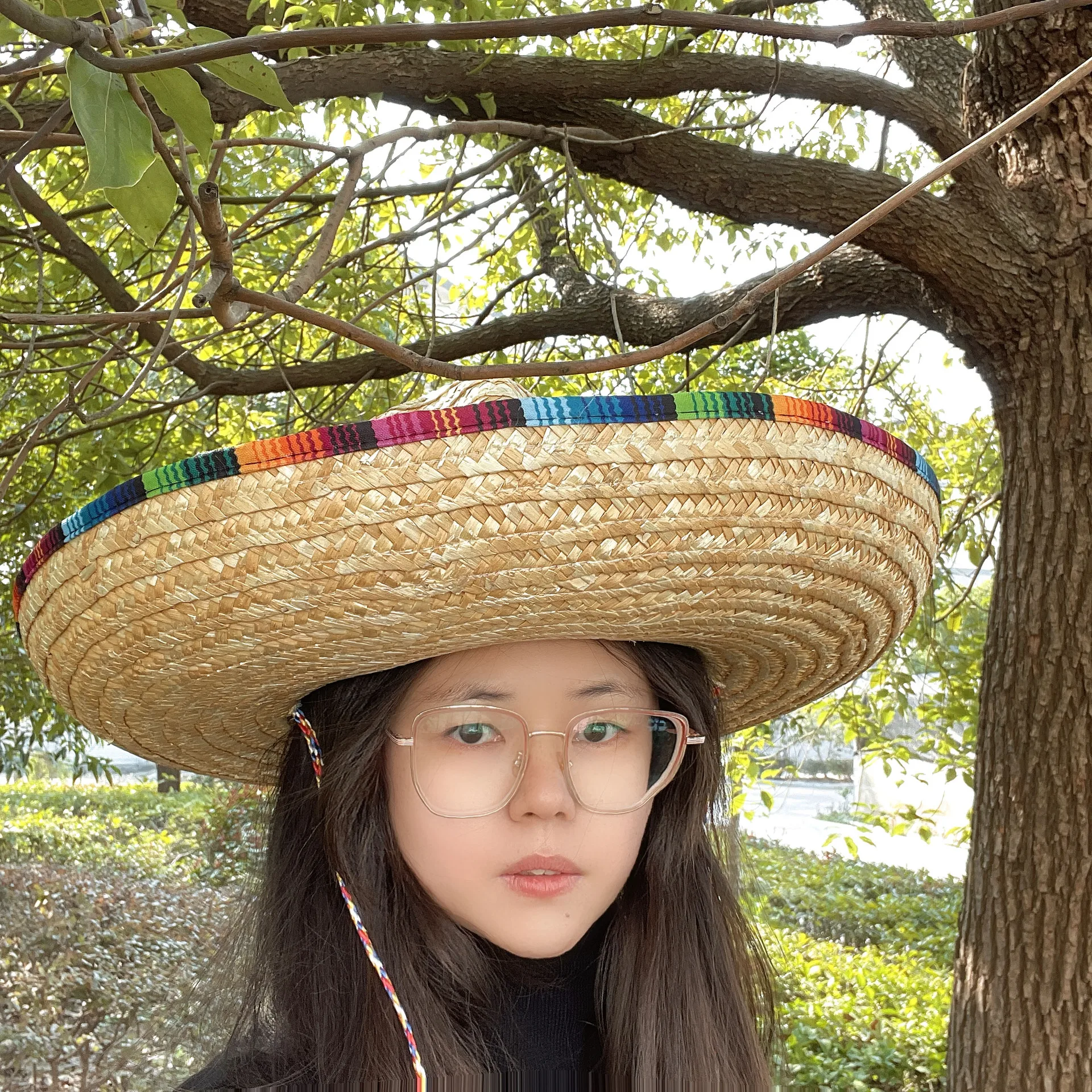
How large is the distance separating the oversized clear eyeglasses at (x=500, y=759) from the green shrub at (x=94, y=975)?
3449mm

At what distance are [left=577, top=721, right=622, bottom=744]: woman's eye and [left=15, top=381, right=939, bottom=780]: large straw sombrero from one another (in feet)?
0.41

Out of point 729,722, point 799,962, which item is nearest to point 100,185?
point 729,722

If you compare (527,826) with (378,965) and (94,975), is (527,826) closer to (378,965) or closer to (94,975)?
(378,965)

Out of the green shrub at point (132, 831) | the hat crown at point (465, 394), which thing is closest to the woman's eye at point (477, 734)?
the hat crown at point (465, 394)

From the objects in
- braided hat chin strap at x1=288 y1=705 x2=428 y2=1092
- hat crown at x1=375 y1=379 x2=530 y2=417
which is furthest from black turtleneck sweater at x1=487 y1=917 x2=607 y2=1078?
hat crown at x1=375 y1=379 x2=530 y2=417

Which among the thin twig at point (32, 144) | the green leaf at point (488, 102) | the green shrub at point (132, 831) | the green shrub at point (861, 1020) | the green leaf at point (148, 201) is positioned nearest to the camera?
the green leaf at point (148, 201)

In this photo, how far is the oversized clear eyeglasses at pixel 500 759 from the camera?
4.44 feet

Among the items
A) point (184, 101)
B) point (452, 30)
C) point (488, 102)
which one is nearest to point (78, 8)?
point (184, 101)

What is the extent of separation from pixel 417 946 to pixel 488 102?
2.09m

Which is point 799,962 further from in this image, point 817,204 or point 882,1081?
point 817,204

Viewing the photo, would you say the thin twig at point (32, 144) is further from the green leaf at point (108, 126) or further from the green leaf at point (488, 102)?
the green leaf at point (488, 102)

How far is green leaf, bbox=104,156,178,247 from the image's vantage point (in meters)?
0.88

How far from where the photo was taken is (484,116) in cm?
296

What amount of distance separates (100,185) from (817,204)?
244 cm
